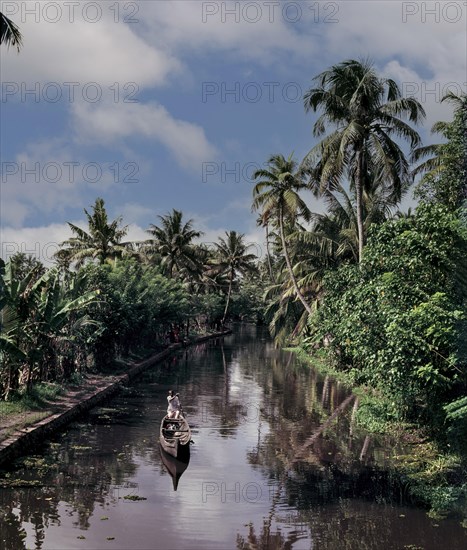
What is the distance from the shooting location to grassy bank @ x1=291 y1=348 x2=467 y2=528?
11.3 m

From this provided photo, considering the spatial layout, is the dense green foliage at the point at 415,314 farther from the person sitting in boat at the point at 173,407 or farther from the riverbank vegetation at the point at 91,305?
the riverbank vegetation at the point at 91,305

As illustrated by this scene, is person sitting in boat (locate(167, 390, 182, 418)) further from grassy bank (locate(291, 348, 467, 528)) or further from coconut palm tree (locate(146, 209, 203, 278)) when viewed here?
coconut palm tree (locate(146, 209, 203, 278))

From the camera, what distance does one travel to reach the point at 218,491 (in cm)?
1238

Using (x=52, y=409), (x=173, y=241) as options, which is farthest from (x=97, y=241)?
(x=52, y=409)

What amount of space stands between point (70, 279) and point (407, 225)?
44.9 feet

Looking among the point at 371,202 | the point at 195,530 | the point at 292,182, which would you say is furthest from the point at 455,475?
the point at 292,182

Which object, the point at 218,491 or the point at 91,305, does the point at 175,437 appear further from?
the point at 91,305

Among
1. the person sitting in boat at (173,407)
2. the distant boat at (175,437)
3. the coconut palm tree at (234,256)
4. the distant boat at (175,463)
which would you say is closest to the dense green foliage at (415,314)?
the distant boat at (175,437)

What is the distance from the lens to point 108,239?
4078 centimetres

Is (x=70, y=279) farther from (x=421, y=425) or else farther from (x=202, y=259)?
(x=202, y=259)

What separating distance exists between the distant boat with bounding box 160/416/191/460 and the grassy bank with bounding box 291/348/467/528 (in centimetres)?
488

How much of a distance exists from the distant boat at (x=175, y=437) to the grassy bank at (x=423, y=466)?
192 inches

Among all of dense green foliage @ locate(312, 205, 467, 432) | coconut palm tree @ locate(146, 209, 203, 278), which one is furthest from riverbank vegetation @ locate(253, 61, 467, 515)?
coconut palm tree @ locate(146, 209, 203, 278)

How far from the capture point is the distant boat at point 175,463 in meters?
13.4
